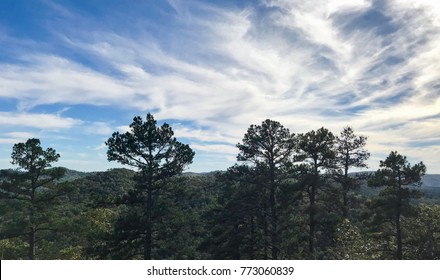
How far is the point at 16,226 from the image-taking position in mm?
21750

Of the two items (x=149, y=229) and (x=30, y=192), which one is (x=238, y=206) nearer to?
(x=149, y=229)

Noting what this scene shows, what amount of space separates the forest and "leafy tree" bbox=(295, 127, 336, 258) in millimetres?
67

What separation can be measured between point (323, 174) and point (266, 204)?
4.34 m

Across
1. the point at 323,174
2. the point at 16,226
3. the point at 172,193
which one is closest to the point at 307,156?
the point at 323,174

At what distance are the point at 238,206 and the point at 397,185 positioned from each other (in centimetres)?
970

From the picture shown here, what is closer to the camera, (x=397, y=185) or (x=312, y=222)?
(x=397, y=185)

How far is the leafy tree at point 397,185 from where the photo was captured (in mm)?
21125

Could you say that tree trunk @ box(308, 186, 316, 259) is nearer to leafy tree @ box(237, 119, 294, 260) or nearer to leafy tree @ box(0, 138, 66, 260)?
leafy tree @ box(237, 119, 294, 260)

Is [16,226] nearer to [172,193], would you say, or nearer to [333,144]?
[172,193]

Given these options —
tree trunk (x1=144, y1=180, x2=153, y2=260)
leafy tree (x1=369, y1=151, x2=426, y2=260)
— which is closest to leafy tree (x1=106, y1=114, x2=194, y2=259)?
tree trunk (x1=144, y1=180, x2=153, y2=260)

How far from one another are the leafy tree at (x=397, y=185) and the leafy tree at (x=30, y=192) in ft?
64.1

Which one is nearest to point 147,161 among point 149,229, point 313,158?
point 149,229

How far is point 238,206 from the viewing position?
76.8ft
